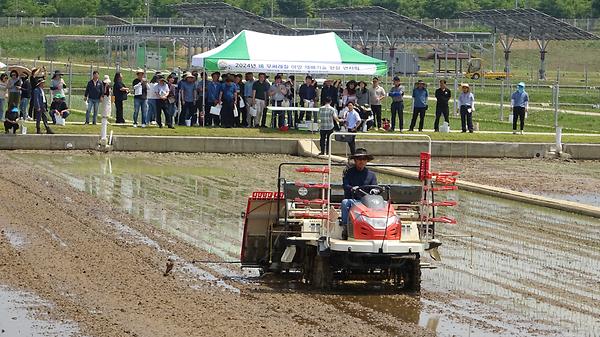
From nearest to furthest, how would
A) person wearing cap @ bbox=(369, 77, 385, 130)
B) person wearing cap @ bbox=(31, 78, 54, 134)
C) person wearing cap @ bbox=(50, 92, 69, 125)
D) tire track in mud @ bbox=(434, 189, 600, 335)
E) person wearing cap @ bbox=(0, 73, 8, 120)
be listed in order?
tire track in mud @ bbox=(434, 189, 600, 335)
person wearing cap @ bbox=(31, 78, 54, 134)
person wearing cap @ bbox=(0, 73, 8, 120)
person wearing cap @ bbox=(50, 92, 69, 125)
person wearing cap @ bbox=(369, 77, 385, 130)

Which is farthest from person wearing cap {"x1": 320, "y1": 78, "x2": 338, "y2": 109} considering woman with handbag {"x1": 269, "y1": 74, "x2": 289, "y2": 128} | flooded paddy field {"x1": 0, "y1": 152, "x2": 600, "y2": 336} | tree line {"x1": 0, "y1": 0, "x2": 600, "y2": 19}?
tree line {"x1": 0, "y1": 0, "x2": 600, "y2": 19}

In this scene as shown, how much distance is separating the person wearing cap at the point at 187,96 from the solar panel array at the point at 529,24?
88.5 feet

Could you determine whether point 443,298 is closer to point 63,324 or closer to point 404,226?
point 404,226

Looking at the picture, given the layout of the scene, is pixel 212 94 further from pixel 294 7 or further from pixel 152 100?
pixel 294 7

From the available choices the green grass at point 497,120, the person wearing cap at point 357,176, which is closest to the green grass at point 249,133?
the green grass at point 497,120

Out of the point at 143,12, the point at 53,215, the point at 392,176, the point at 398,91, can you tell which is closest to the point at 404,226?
the point at 53,215

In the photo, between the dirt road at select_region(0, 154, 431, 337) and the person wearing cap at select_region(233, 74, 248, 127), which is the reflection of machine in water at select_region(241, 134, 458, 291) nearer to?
the dirt road at select_region(0, 154, 431, 337)

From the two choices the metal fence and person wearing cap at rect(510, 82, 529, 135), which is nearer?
person wearing cap at rect(510, 82, 529, 135)

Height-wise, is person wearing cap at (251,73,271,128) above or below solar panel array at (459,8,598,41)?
below

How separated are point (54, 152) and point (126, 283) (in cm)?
1754

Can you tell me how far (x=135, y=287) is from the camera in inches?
557

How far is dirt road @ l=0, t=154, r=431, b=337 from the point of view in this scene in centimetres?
1224

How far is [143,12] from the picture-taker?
109250mm

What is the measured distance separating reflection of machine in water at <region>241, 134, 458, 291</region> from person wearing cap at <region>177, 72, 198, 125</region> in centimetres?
2065
